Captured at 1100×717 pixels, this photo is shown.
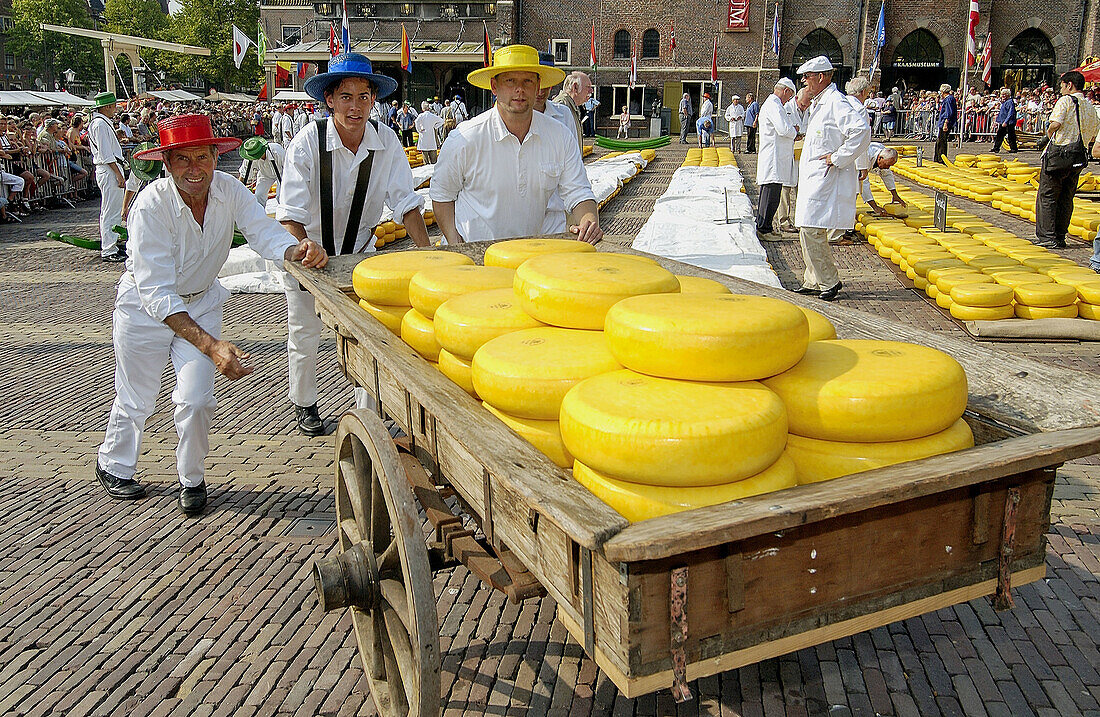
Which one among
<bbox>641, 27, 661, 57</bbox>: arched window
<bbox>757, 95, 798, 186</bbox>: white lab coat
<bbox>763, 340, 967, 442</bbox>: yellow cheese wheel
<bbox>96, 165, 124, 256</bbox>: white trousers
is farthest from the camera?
<bbox>641, 27, 661, 57</bbox>: arched window

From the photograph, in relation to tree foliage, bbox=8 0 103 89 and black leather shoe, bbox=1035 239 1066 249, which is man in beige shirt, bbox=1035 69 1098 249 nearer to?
black leather shoe, bbox=1035 239 1066 249

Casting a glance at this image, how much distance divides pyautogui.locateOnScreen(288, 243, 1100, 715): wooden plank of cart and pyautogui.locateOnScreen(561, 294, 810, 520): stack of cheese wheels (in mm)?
128

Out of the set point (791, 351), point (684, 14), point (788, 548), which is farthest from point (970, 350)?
point (684, 14)

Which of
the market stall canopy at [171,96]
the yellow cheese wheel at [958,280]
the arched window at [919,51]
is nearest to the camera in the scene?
the yellow cheese wheel at [958,280]

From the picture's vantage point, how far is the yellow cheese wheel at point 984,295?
22.4ft

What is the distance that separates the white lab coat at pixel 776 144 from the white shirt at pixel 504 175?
21.1 feet

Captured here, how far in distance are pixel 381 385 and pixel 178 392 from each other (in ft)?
5.03

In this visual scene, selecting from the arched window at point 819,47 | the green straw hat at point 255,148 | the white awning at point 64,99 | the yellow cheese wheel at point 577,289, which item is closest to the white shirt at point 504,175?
the yellow cheese wheel at point 577,289

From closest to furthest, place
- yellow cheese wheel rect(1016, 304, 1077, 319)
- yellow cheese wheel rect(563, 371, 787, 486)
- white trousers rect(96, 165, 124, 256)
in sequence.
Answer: yellow cheese wheel rect(563, 371, 787, 486), yellow cheese wheel rect(1016, 304, 1077, 319), white trousers rect(96, 165, 124, 256)

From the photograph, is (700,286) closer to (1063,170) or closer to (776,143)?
(776,143)

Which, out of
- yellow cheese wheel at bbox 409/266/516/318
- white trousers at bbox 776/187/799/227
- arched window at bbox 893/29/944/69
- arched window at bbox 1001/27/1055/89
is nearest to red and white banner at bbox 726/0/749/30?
arched window at bbox 893/29/944/69

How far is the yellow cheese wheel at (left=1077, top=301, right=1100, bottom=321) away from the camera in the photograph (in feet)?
22.0

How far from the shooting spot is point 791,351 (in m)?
2.15

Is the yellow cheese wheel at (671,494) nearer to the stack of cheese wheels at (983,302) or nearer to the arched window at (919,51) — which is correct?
the stack of cheese wheels at (983,302)
